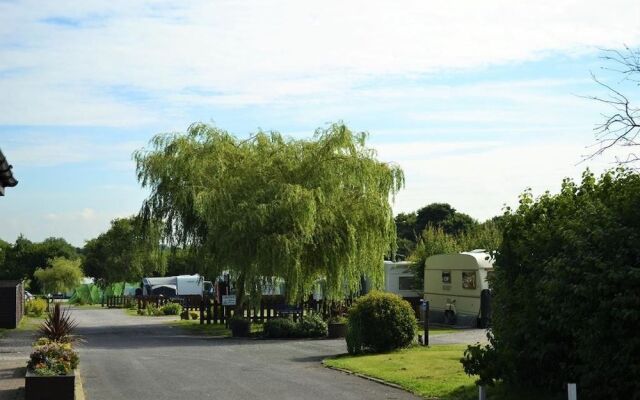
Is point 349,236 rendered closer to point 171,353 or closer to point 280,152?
point 280,152

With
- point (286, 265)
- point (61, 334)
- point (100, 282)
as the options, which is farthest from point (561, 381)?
point (100, 282)

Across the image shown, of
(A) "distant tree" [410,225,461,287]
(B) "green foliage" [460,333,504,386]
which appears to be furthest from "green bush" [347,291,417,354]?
(A) "distant tree" [410,225,461,287]

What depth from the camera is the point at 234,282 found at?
32906 millimetres

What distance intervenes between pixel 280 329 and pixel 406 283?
1549cm

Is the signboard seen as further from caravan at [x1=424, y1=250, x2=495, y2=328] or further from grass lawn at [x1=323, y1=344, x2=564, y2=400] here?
grass lawn at [x1=323, y1=344, x2=564, y2=400]

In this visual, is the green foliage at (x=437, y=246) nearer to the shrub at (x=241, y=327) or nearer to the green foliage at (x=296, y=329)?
the green foliage at (x=296, y=329)

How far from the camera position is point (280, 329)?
2895 centimetres

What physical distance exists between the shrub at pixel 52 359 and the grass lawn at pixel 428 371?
18.6 feet

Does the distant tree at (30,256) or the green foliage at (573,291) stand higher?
the distant tree at (30,256)

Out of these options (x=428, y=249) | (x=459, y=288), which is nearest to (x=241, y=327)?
(x=459, y=288)

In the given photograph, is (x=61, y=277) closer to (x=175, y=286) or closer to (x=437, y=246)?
(x=175, y=286)

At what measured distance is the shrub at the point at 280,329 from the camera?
2897 centimetres

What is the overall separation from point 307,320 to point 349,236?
3145 millimetres

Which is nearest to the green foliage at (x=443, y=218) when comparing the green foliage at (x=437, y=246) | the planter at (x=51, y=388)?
the green foliage at (x=437, y=246)
